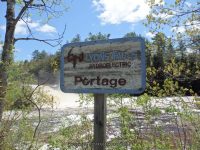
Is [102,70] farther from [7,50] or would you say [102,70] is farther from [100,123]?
[7,50]

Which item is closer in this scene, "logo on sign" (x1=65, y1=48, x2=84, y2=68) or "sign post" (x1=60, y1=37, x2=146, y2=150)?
"sign post" (x1=60, y1=37, x2=146, y2=150)

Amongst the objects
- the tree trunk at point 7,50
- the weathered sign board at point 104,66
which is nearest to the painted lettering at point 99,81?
the weathered sign board at point 104,66

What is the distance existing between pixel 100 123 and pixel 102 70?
24.2 inches

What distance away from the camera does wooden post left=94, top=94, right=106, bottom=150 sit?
4820 mm

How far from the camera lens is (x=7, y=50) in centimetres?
724

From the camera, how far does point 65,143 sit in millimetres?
5914

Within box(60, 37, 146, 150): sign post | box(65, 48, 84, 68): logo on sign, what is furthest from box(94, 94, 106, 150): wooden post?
box(65, 48, 84, 68): logo on sign

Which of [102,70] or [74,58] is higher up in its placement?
[74,58]

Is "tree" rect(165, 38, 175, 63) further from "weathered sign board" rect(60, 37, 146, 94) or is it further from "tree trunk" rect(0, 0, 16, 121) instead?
"tree trunk" rect(0, 0, 16, 121)

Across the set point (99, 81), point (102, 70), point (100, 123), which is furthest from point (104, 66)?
point (100, 123)

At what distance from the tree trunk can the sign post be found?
2.15 m

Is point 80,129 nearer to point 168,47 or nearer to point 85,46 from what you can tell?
point 85,46

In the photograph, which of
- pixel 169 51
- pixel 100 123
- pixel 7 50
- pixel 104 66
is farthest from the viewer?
pixel 7 50

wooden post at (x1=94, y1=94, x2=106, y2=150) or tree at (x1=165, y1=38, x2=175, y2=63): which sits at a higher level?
tree at (x1=165, y1=38, x2=175, y2=63)
